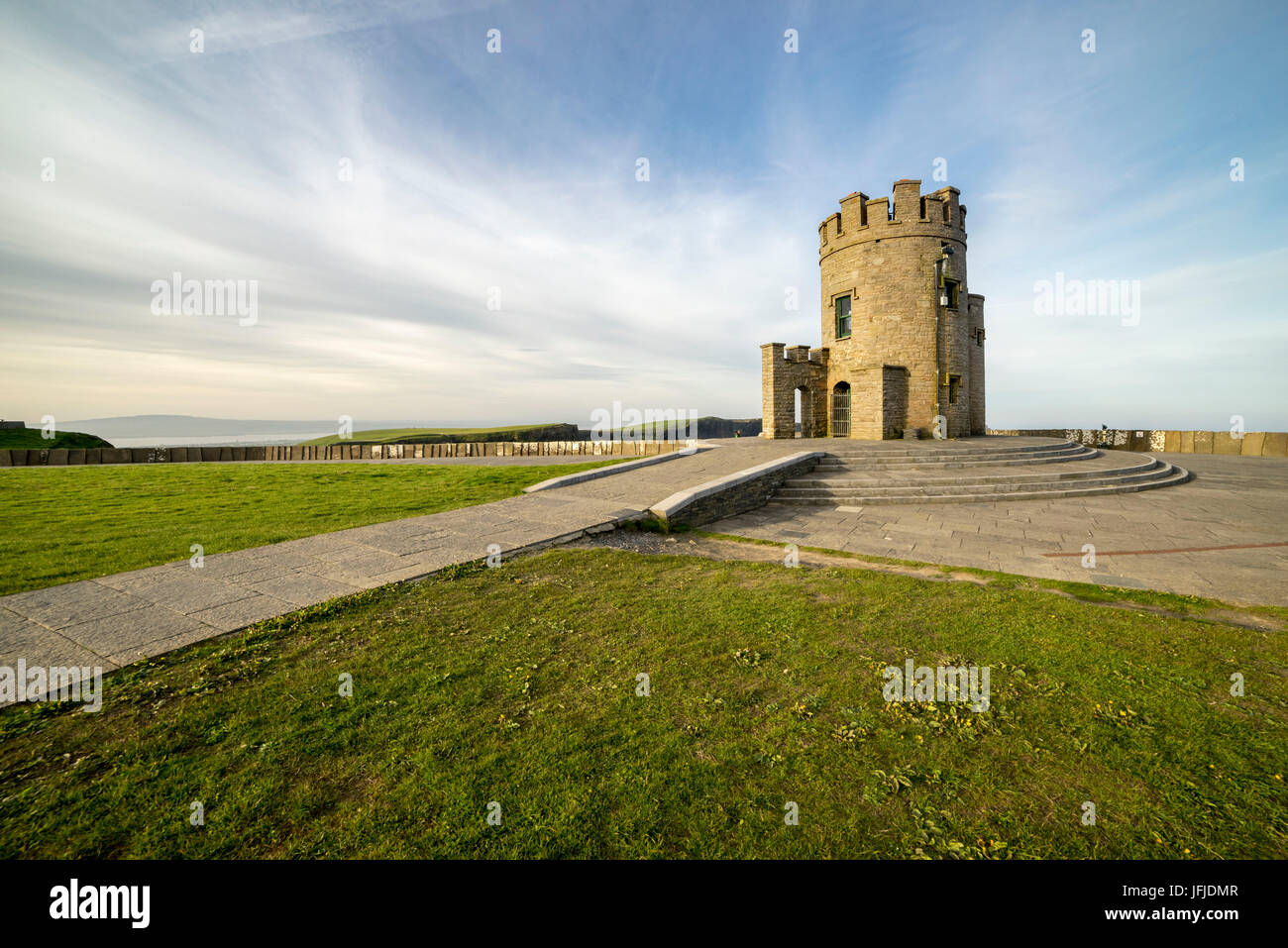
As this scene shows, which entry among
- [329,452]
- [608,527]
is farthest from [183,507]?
[329,452]

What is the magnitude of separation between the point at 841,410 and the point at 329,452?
83.3 ft

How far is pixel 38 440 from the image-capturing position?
27.2 meters

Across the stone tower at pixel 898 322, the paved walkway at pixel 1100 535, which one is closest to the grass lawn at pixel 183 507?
the paved walkway at pixel 1100 535

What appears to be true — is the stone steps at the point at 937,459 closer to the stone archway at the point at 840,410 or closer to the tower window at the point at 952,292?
the stone archway at the point at 840,410

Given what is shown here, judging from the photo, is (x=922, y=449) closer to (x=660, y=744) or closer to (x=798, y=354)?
(x=798, y=354)

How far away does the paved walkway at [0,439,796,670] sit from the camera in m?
4.01

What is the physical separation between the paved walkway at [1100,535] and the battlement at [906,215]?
45.3 ft

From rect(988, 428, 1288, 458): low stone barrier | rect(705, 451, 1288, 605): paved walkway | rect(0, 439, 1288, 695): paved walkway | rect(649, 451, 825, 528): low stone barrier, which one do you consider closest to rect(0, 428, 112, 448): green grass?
rect(0, 439, 1288, 695): paved walkway

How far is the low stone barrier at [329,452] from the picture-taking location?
66.0 feet

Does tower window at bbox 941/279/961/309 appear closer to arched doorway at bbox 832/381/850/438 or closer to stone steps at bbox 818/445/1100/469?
arched doorway at bbox 832/381/850/438

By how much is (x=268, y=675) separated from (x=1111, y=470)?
65.9 feet

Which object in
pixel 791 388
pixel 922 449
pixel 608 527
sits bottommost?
pixel 608 527

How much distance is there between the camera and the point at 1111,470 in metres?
14.3

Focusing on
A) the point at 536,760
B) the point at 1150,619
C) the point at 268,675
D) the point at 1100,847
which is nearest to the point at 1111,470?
the point at 1150,619
